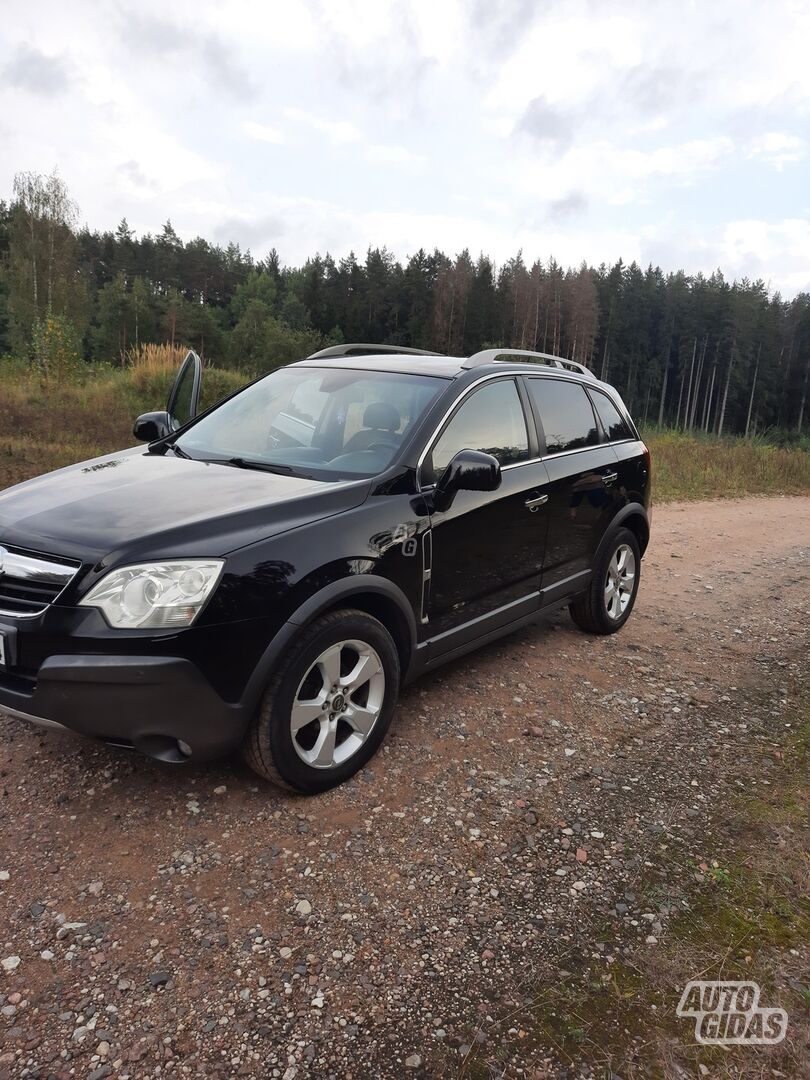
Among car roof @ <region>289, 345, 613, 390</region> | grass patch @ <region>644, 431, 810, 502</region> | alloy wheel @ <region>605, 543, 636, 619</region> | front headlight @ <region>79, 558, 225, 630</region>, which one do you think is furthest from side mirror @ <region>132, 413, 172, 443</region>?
grass patch @ <region>644, 431, 810, 502</region>

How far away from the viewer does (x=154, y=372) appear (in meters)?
14.4

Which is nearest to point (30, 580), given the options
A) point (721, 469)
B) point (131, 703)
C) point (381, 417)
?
point (131, 703)

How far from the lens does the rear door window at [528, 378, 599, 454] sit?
4477 mm

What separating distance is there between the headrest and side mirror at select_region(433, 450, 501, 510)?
16.0 inches

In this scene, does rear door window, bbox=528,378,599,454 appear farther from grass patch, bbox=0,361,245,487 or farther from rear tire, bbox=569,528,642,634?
grass patch, bbox=0,361,245,487

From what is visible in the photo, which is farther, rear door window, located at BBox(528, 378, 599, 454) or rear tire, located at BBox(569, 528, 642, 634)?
rear tire, located at BBox(569, 528, 642, 634)

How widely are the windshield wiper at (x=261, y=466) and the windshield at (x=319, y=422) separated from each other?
0.01m

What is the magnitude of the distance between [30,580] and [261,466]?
122 centimetres

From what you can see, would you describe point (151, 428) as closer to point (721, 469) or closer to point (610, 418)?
point (610, 418)

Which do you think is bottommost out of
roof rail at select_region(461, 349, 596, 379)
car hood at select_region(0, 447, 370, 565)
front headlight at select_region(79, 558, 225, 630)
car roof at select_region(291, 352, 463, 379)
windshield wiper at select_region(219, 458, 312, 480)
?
front headlight at select_region(79, 558, 225, 630)

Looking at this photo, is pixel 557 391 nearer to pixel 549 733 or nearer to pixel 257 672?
pixel 549 733

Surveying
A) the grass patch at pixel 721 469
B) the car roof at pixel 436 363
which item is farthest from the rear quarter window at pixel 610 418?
the grass patch at pixel 721 469

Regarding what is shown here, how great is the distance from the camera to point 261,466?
360 cm

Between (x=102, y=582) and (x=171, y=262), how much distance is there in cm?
8261
